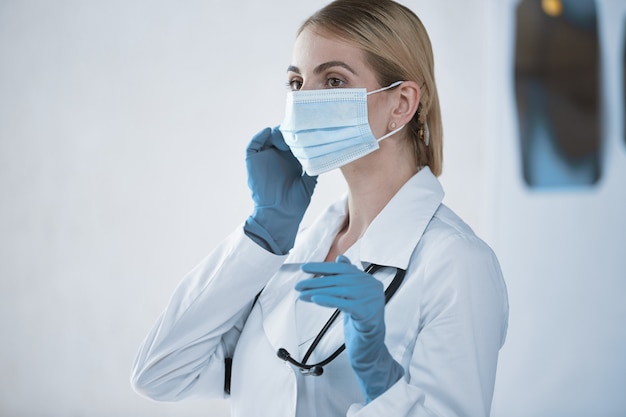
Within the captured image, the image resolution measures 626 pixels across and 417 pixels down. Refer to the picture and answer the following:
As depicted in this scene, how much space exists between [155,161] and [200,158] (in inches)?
8.7

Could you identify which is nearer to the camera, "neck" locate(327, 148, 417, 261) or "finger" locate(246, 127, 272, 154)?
"neck" locate(327, 148, 417, 261)

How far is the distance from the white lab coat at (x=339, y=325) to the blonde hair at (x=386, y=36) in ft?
0.64

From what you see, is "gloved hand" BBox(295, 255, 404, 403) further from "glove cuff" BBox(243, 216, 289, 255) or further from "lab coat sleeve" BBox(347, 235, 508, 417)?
"glove cuff" BBox(243, 216, 289, 255)

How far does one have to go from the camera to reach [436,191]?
1265 mm

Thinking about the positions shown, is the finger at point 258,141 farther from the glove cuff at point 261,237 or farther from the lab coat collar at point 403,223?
the lab coat collar at point 403,223

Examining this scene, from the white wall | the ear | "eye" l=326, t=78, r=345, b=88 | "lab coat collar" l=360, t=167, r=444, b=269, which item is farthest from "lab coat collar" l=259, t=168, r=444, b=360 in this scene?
the white wall

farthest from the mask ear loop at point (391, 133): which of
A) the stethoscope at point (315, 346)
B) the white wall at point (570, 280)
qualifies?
the white wall at point (570, 280)

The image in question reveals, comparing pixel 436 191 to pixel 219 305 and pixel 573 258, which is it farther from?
pixel 573 258

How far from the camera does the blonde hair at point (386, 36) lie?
1.23m

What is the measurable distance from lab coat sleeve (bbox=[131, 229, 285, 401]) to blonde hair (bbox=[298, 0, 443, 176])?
43 centimetres

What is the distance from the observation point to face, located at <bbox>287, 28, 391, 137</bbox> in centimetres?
123

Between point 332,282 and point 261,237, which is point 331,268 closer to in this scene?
point 332,282

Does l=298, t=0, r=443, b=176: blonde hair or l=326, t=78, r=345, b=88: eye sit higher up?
l=298, t=0, r=443, b=176: blonde hair

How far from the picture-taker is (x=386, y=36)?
124 centimetres
